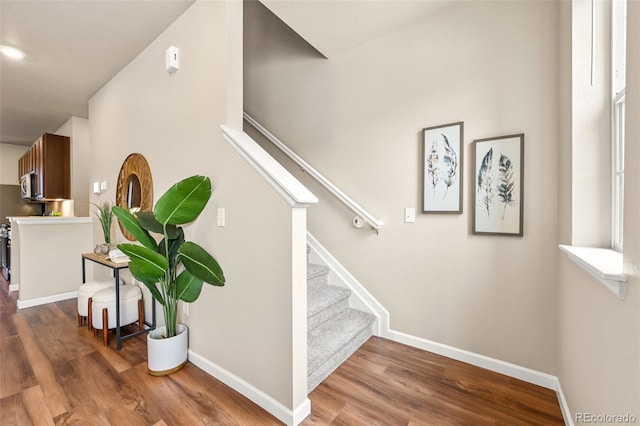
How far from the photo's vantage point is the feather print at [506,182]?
1862 mm

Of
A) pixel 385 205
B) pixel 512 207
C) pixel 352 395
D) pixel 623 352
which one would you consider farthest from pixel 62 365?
pixel 512 207

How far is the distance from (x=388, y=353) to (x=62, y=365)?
2.49 m

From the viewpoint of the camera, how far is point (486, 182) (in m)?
1.95

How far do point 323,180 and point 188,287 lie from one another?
4.88 ft

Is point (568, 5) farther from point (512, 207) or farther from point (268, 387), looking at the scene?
point (268, 387)

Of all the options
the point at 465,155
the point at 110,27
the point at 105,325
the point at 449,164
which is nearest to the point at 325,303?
the point at 449,164

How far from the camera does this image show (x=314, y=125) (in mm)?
2895

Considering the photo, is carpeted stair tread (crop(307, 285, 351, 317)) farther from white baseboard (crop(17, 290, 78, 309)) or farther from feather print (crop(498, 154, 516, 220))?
white baseboard (crop(17, 290, 78, 309))

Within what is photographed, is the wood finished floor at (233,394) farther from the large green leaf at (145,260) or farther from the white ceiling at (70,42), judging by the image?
the white ceiling at (70,42)

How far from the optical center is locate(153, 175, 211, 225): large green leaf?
1.74 m

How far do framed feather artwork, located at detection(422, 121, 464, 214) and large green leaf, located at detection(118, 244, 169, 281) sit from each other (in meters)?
1.97

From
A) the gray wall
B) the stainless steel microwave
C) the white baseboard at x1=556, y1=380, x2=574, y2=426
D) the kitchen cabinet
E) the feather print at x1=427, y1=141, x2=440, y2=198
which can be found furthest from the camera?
the stainless steel microwave

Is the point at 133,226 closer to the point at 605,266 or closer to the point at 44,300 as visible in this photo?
the point at 605,266

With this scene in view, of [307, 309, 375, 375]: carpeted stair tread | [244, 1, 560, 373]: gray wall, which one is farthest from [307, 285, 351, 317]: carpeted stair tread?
[244, 1, 560, 373]: gray wall
